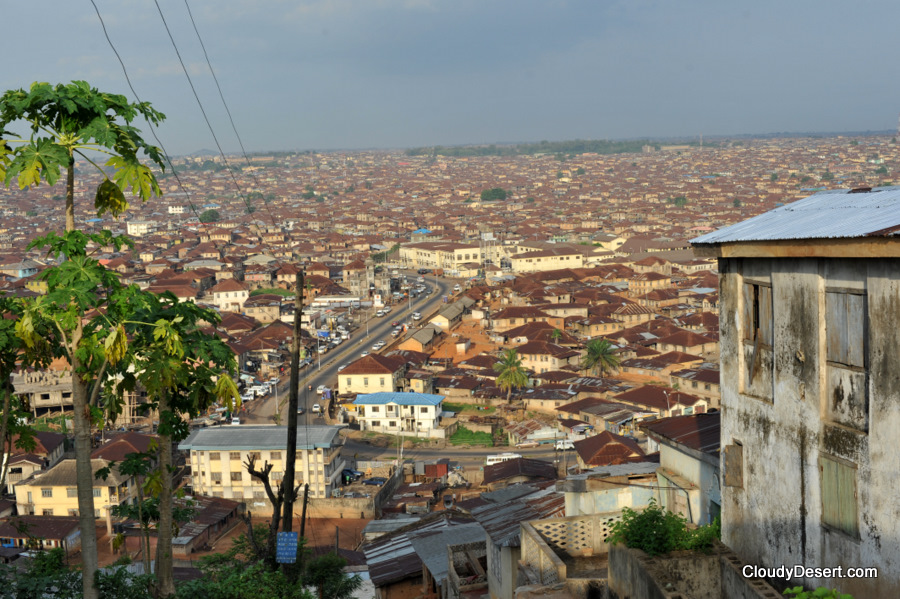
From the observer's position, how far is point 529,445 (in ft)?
98.7

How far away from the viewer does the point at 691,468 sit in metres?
9.19

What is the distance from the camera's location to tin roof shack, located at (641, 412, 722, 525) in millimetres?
8805

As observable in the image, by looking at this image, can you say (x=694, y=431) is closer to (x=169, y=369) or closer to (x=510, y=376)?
(x=169, y=369)

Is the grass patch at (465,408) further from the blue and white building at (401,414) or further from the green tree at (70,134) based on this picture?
the green tree at (70,134)

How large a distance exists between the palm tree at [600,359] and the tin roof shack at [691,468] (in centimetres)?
2906

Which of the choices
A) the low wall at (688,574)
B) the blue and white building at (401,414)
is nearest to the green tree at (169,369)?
the low wall at (688,574)

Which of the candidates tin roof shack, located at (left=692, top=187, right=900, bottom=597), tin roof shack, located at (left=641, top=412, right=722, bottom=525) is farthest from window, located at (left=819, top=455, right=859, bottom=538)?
tin roof shack, located at (left=641, top=412, right=722, bottom=525)

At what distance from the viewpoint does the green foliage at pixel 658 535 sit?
6355 millimetres

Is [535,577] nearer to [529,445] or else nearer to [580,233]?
[529,445]

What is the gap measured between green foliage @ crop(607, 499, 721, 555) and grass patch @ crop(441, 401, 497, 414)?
2790cm

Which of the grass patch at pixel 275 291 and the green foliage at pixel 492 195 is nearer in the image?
the grass patch at pixel 275 291

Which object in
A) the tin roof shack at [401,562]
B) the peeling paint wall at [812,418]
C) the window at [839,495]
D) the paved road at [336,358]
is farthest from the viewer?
the paved road at [336,358]

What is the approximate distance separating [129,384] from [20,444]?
1291 mm

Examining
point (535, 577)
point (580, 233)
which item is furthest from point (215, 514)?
point (580, 233)
